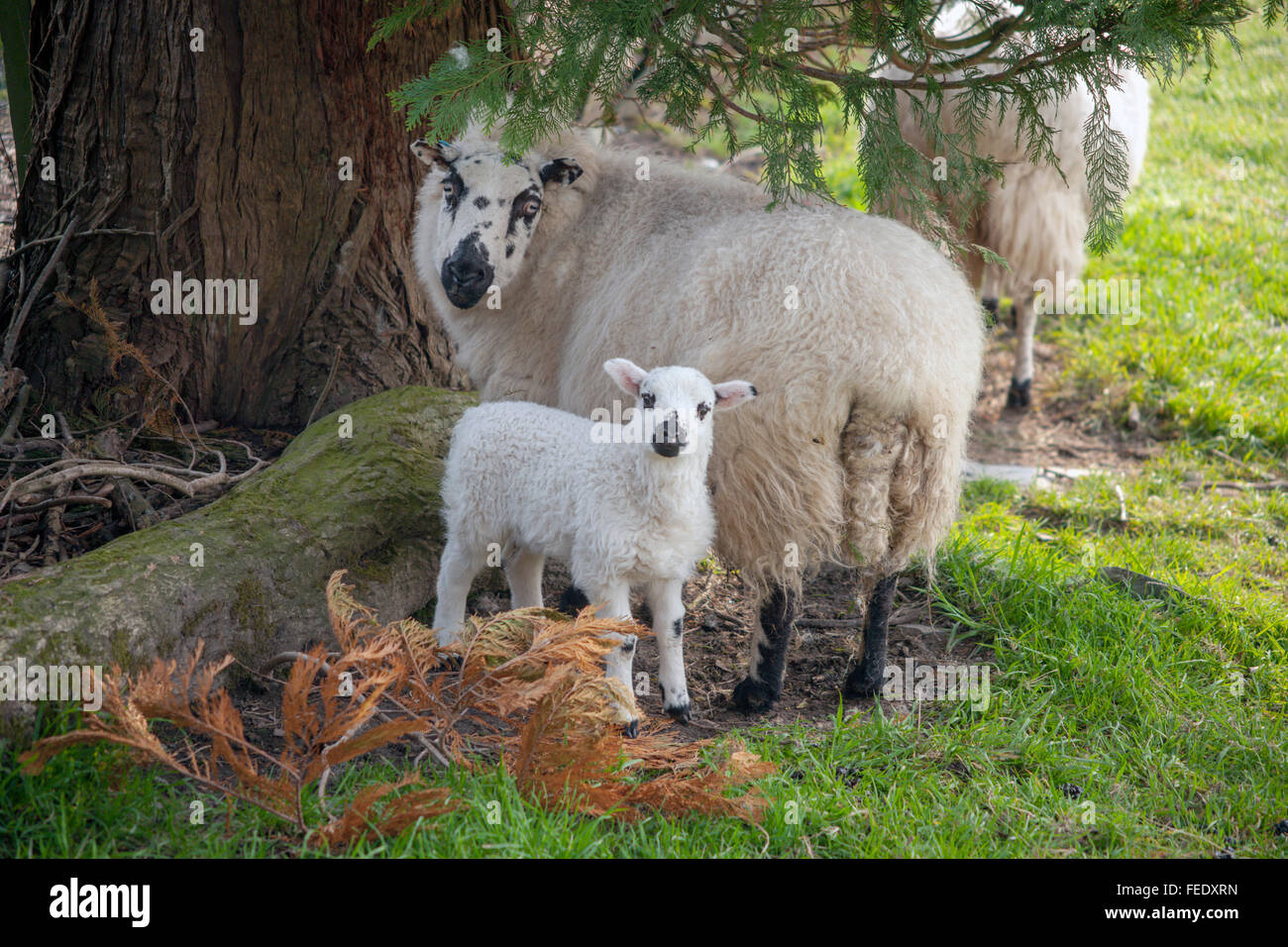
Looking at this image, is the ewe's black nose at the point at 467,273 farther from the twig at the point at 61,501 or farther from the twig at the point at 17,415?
the twig at the point at 17,415

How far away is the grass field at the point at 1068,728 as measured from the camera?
2.77 metres

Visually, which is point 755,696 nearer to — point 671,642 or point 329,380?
point 671,642

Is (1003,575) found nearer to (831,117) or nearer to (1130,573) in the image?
(1130,573)

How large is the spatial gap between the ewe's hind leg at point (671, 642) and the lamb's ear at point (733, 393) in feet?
2.04

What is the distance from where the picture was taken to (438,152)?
Result: 13.7ft

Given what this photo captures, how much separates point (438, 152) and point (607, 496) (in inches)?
69.9

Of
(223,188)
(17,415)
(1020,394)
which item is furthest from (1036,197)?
(17,415)

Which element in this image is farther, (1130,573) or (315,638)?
(1130,573)

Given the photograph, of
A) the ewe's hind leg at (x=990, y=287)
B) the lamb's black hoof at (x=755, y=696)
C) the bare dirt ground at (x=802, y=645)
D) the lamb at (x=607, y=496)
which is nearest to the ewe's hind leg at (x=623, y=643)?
the lamb at (x=607, y=496)

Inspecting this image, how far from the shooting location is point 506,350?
443 cm

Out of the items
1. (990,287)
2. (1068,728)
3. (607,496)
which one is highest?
(990,287)
